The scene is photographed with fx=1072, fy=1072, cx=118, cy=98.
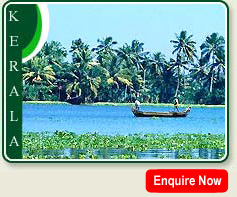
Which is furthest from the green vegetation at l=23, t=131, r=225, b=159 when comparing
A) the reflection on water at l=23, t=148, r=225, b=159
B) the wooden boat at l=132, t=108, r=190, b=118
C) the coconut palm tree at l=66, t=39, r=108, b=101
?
the coconut palm tree at l=66, t=39, r=108, b=101

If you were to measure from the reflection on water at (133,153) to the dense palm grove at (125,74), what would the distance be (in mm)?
300

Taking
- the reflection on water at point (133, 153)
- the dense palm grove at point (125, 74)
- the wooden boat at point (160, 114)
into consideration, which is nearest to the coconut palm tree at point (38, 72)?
the dense palm grove at point (125, 74)

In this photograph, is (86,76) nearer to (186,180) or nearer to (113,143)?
(113,143)

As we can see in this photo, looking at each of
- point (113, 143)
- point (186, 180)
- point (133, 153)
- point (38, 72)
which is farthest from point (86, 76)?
point (186, 180)

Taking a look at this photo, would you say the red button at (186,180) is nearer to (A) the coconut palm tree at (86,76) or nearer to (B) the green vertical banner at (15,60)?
(A) the coconut palm tree at (86,76)

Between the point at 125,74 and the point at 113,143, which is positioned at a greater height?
the point at 125,74

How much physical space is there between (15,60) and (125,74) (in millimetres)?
650

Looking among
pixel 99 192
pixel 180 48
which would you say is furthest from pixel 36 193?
pixel 180 48

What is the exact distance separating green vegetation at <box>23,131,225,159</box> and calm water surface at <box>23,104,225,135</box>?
31 millimetres

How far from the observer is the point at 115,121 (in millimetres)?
6270

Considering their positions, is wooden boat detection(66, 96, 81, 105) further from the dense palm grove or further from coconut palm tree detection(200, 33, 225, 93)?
coconut palm tree detection(200, 33, 225, 93)

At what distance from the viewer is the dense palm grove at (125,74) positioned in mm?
6250

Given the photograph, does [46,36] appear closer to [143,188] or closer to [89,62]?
[89,62]

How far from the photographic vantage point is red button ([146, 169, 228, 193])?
6.09 meters
